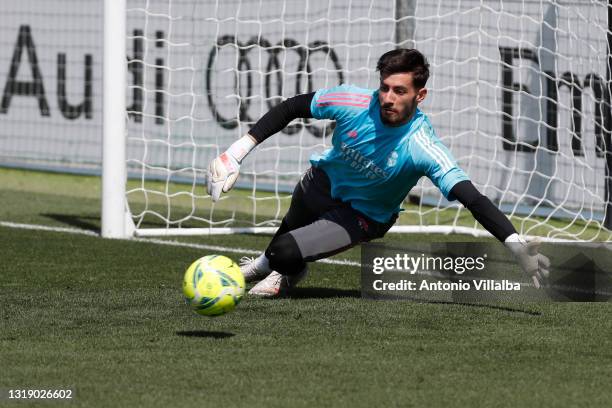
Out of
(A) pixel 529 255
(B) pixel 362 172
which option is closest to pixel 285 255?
(B) pixel 362 172

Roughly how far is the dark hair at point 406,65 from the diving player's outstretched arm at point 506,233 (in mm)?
591

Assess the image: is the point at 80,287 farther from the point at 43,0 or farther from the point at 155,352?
the point at 43,0

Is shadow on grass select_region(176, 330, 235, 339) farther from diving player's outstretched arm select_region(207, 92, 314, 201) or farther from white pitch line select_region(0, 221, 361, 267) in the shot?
white pitch line select_region(0, 221, 361, 267)

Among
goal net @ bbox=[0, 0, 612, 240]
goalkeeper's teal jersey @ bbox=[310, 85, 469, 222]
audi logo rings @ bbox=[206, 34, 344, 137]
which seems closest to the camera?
goalkeeper's teal jersey @ bbox=[310, 85, 469, 222]

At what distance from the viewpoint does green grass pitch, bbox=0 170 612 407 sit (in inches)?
184

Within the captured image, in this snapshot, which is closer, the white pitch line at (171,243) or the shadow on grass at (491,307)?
the shadow on grass at (491,307)

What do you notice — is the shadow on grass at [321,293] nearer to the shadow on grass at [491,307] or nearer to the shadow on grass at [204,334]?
the shadow on grass at [491,307]

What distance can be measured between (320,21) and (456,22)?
1.32 metres

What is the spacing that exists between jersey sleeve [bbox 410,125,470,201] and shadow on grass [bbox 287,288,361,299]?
1.04m

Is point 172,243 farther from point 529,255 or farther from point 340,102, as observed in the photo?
point 529,255

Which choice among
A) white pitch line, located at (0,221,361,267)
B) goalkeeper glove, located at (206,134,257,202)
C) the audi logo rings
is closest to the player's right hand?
goalkeeper glove, located at (206,134,257,202)

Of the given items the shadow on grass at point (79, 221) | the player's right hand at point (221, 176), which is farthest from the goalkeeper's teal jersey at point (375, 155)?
the shadow on grass at point (79, 221)

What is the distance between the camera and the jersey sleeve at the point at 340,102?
661 centimetres

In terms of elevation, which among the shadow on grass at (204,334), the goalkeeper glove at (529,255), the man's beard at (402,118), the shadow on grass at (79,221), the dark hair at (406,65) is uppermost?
the dark hair at (406,65)
